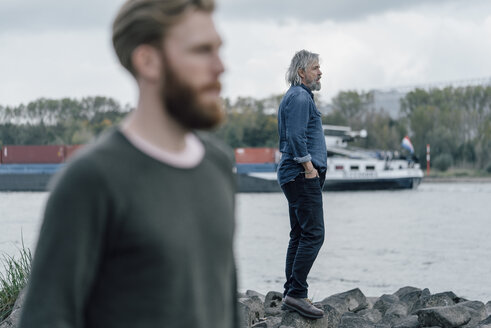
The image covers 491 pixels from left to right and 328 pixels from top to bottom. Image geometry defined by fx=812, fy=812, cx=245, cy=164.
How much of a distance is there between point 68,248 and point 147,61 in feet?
0.91

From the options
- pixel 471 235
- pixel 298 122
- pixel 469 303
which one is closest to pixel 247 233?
pixel 471 235

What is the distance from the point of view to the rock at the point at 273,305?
5.18 meters

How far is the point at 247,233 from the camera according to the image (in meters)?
17.5

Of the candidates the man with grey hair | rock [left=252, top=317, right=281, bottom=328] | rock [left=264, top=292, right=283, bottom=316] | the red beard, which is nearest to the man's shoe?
the man with grey hair

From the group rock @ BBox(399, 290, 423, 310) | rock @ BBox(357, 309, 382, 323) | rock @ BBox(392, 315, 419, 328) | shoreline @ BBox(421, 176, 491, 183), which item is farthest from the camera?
shoreline @ BBox(421, 176, 491, 183)

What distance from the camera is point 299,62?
14.1 feet

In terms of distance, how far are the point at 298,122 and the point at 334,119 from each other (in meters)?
62.9

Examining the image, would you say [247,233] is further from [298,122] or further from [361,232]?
[298,122]

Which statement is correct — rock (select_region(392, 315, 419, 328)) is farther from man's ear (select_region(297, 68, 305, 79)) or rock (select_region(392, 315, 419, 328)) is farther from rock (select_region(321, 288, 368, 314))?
man's ear (select_region(297, 68, 305, 79))

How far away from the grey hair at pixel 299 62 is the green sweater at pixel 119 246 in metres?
3.21

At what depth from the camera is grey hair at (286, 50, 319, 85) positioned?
4281mm

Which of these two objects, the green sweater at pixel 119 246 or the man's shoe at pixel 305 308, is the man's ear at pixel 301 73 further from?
the green sweater at pixel 119 246

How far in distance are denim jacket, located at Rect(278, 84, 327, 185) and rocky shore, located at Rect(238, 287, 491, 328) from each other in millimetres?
804

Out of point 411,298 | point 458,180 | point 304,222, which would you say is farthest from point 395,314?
point 458,180
